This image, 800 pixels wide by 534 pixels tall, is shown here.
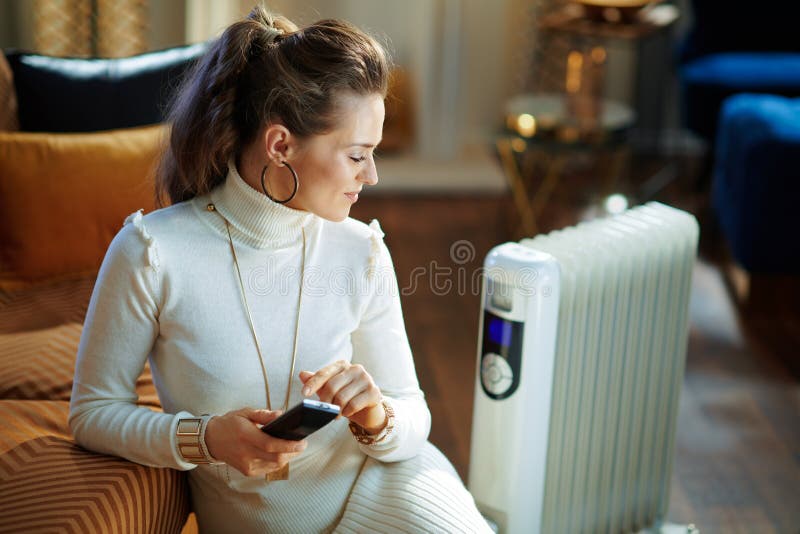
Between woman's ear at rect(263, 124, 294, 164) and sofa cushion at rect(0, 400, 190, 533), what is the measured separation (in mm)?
436

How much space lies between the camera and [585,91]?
4.06 meters

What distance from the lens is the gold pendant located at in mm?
1289

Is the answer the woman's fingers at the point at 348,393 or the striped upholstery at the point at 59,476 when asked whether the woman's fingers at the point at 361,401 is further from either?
the striped upholstery at the point at 59,476

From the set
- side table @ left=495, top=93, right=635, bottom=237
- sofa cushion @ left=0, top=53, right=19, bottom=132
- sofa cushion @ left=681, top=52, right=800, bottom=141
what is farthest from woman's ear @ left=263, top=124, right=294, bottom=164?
sofa cushion @ left=681, top=52, right=800, bottom=141

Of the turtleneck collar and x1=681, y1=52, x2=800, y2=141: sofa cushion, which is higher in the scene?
the turtleneck collar

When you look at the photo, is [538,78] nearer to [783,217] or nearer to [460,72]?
→ [460,72]

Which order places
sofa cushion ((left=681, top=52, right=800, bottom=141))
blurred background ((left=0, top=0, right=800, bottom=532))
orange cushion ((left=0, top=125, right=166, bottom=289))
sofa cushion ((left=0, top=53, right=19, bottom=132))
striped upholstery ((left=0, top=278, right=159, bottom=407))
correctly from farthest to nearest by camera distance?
sofa cushion ((left=681, top=52, right=800, bottom=141))
blurred background ((left=0, top=0, right=800, bottom=532))
sofa cushion ((left=0, top=53, right=19, bottom=132))
orange cushion ((left=0, top=125, right=166, bottom=289))
striped upholstery ((left=0, top=278, right=159, bottom=407))

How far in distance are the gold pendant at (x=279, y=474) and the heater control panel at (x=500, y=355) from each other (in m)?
0.39

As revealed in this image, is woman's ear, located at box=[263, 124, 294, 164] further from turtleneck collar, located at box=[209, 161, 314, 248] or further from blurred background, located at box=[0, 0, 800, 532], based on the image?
blurred background, located at box=[0, 0, 800, 532]

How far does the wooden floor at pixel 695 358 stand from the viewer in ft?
7.16

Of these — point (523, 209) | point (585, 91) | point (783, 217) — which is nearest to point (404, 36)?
point (585, 91)

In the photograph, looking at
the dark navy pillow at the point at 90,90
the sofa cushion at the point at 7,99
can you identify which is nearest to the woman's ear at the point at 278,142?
the dark navy pillow at the point at 90,90

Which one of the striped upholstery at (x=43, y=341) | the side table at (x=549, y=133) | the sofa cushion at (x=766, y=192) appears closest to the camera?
the striped upholstery at (x=43, y=341)

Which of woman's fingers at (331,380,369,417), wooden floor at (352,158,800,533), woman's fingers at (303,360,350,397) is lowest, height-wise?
wooden floor at (352,158,800,533)
